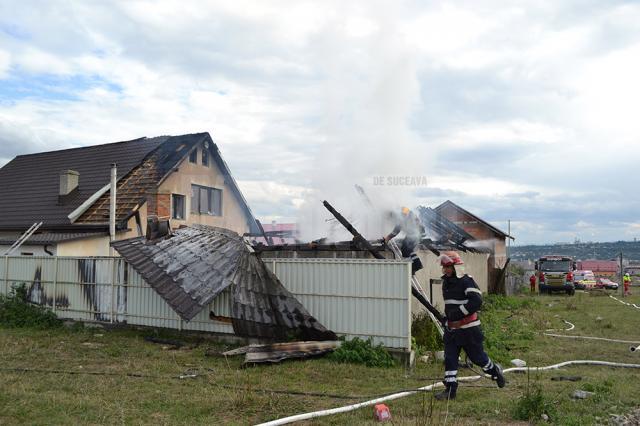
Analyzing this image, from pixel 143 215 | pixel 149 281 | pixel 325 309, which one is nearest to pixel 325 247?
pixel 325 309

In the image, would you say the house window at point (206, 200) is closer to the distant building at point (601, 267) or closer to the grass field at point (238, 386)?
the grass field at point (238, 386)

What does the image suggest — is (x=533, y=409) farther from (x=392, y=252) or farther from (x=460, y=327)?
(x=392, y=252)

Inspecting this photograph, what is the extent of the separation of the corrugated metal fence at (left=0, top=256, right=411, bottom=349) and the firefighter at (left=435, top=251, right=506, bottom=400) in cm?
232

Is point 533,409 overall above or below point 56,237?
below

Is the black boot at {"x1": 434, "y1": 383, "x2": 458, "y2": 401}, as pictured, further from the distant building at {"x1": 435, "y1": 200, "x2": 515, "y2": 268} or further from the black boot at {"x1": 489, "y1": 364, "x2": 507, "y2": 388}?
the distant building at {"x1": 435, "y1": 200, "x2": 515, "y2": 268}

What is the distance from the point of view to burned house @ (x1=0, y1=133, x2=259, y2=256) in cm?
1742

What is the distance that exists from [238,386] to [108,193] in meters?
14.3

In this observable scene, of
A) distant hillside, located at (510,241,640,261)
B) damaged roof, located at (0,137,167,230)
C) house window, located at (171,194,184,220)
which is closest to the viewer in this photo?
damaged roof, located at (0,137,167,230)

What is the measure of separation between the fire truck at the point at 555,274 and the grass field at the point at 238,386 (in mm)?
20207

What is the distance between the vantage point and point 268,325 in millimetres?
9812

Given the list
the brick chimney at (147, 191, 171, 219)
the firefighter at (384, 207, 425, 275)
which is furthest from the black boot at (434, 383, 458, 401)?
the brick chimney at (147, 191, 171, 219)

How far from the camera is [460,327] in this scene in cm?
676

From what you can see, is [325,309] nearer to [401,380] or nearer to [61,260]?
[401,380]

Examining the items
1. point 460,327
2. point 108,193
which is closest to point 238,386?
point 460,327
